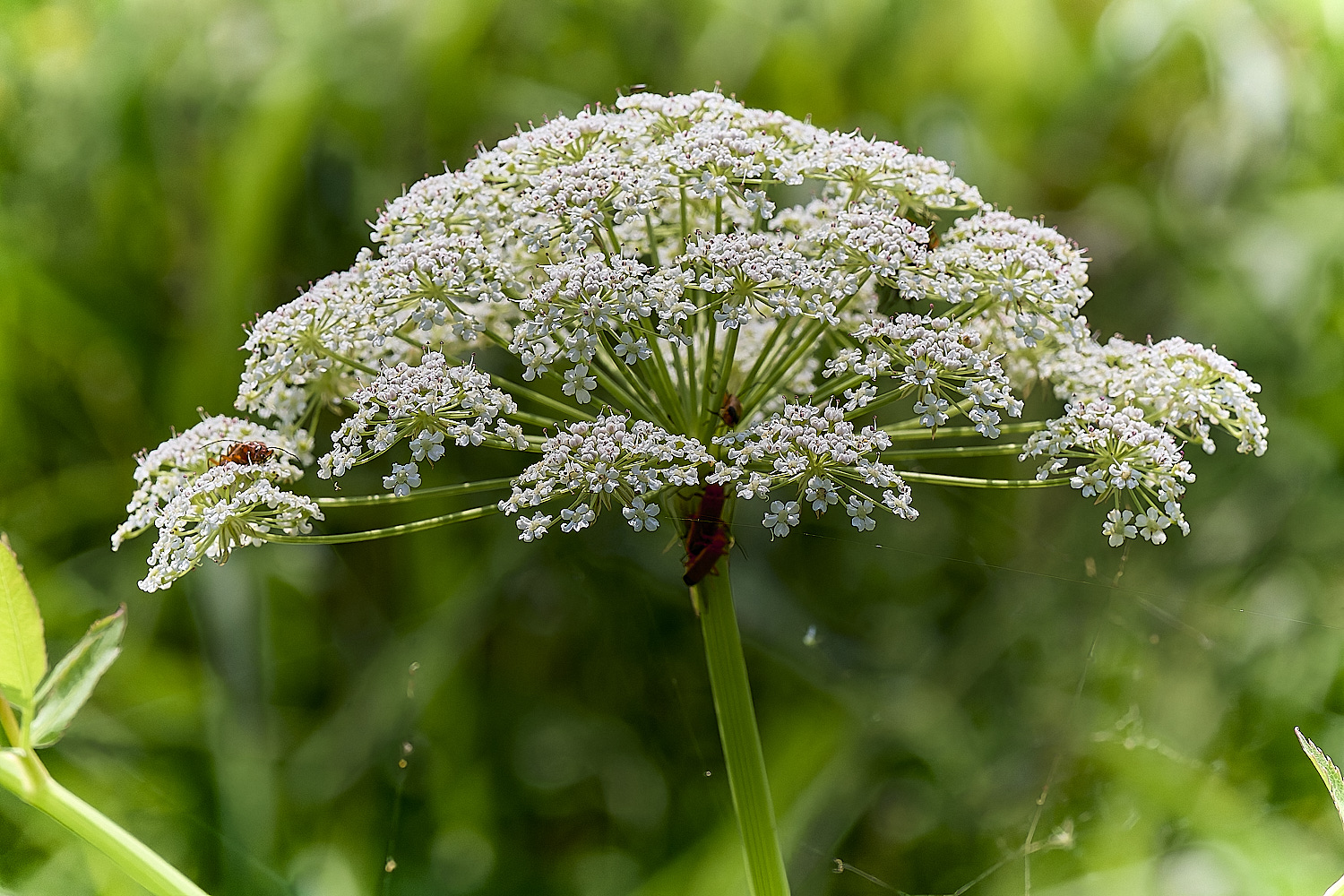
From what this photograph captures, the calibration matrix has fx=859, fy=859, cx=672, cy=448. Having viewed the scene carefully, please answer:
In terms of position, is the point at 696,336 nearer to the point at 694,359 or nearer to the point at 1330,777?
the point at 694,359

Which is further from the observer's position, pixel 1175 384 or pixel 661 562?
pixel 661 562

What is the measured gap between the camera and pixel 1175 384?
54cm

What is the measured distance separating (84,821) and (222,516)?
0.19m

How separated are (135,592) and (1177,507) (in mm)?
984

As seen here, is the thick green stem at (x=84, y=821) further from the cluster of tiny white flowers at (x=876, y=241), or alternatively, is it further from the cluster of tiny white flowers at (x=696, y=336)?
the cluster of tiny white flowers at (x=876, y=241)

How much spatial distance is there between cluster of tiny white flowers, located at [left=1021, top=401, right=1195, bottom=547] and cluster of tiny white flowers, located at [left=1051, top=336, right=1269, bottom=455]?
56mm

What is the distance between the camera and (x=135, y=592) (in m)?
0.93

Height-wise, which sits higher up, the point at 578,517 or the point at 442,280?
the point at 442,280

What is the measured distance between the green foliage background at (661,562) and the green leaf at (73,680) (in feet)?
1.28

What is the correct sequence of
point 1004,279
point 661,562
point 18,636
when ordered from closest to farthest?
1. point 18,636
2. point 1004,279
3. point 661,562

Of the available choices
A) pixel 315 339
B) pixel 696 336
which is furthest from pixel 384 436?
pixel 696 336

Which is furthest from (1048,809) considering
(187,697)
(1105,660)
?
(187,697)

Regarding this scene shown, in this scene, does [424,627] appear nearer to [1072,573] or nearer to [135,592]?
[135,592]

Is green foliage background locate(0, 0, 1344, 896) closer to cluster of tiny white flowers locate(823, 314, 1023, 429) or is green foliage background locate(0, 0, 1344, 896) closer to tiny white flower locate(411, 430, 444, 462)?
cluster of tiny white flowers locate(823, 314, 1023, 429)
